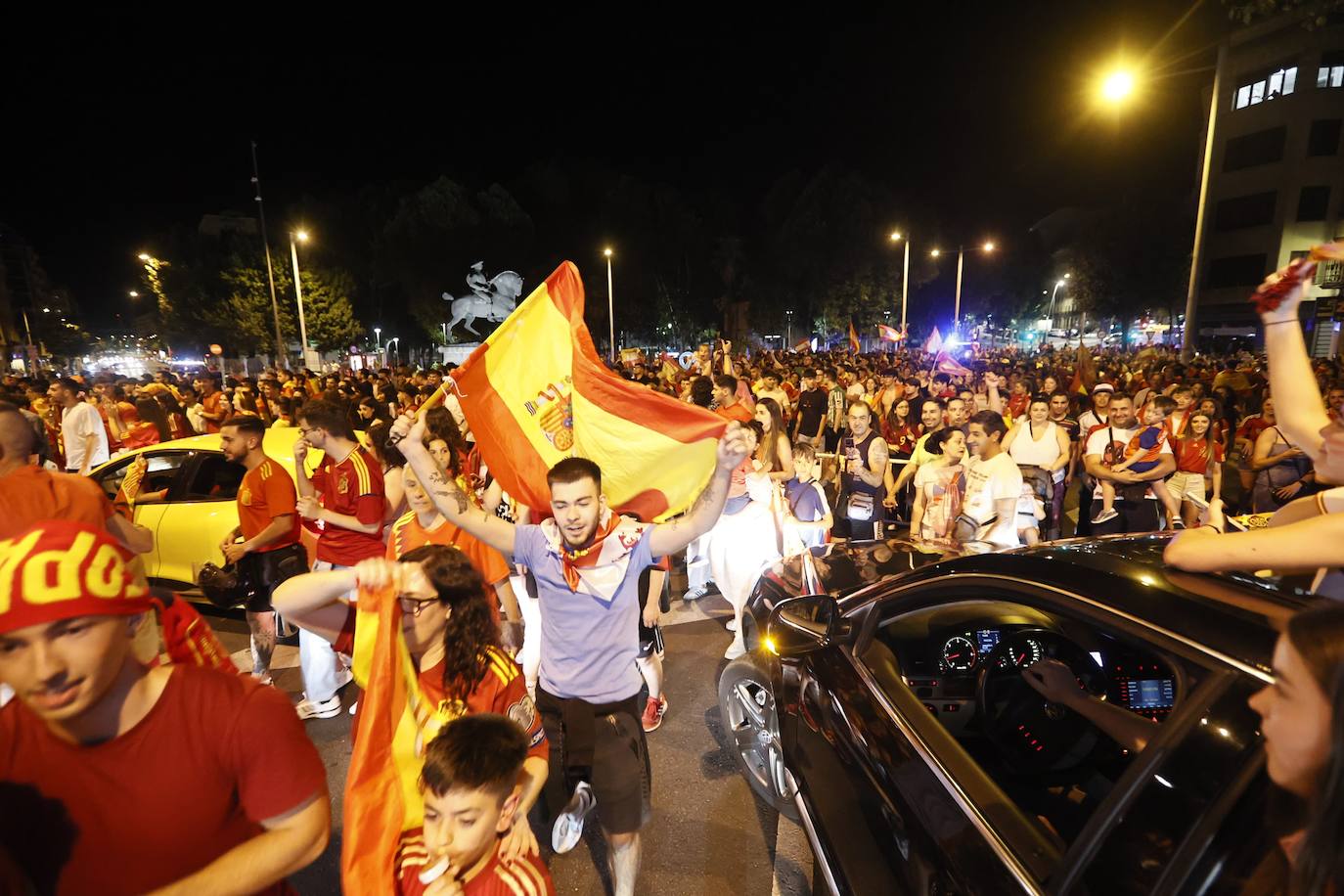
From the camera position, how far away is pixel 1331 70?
3694 cm

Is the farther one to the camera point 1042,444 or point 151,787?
point 1042,444

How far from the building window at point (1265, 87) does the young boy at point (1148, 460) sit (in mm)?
48022

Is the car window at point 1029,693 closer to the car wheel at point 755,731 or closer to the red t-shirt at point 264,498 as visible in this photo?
the car wheel at point 755,731

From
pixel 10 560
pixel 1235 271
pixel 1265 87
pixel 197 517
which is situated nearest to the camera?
pixel 10 560

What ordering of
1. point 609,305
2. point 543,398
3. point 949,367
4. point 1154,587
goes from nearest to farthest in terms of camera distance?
point 1154,587
point 543,398
point 949,367
point 609,305

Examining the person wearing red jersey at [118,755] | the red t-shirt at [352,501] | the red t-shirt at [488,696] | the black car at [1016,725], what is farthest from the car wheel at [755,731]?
the red t-shirt at [352,501]

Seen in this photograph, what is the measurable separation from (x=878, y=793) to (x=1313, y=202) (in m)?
53.5

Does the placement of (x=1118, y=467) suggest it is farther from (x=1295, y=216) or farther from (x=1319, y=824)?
(x=1295, y=216)

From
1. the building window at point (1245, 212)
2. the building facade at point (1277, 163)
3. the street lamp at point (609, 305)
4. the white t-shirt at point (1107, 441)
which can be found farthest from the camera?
the building window at point (1245, 212)

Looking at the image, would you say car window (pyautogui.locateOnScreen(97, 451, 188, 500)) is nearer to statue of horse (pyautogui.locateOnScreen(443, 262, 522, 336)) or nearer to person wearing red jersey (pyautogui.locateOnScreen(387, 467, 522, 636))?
person wearing red jersey (pyautogui.locateOnScreen(387, 467, 522, 636))

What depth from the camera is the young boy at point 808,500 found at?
5.45 m

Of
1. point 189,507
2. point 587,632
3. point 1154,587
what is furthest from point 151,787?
point 189,507

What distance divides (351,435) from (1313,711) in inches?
188

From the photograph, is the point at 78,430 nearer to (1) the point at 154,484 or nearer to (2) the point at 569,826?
(1) the point at 154,484
